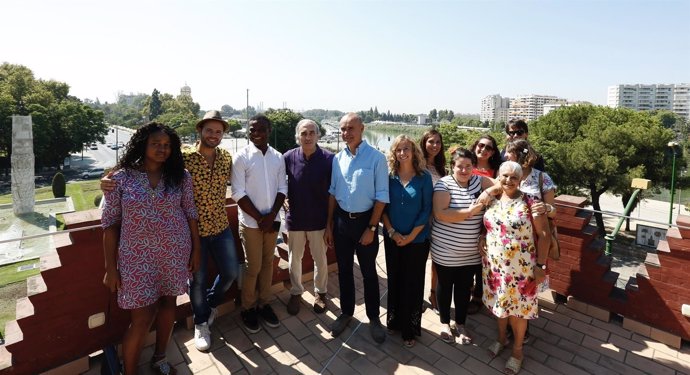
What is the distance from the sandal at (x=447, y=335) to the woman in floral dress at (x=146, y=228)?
206 cm

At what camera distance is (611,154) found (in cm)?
1491

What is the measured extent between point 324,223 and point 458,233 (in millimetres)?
1132

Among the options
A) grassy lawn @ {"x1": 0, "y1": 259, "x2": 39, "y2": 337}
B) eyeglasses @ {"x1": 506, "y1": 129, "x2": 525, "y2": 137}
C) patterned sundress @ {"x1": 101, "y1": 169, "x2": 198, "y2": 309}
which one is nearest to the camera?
patterned sundress @ {"x1": 101, "y1": 169, "x2": 198, "y2": 309}

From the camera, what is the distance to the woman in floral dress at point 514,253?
2.60m

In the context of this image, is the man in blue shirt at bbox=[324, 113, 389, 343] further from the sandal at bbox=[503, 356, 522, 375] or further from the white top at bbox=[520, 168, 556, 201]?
the white top at bbox=[520, 168, 556, 201]

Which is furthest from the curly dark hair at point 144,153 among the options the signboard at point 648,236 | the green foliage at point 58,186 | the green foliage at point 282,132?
the green foliage at point 282,132

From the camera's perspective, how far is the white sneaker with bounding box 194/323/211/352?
286 centimetres

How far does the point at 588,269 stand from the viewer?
349 centimetres

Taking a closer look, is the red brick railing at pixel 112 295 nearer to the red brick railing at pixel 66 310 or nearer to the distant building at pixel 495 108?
the red brick railing at pixel 66 310

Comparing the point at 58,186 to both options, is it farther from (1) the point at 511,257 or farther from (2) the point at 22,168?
(1) the point at 511,257


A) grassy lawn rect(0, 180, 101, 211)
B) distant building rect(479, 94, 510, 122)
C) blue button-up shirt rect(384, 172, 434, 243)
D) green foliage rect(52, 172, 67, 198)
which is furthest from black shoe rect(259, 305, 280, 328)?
distant building rect(479, 94, 510, 122)

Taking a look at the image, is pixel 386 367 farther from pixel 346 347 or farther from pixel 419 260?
pixel 419 260

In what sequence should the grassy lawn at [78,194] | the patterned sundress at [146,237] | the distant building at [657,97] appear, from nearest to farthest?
the patterned sundress at [146,237] → the grassy lawn at [78,194] → the distant building at [657,97]

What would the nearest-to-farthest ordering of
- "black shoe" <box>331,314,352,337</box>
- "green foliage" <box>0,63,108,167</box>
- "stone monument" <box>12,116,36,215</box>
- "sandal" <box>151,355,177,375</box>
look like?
"sandal" <box>151,355,177,375</box> < "black shoe" <box>331,314,352,337</box> < "stone monument" <box>12,116,36,215</box> < "green foliage" <box>0,63,108,167</box>
